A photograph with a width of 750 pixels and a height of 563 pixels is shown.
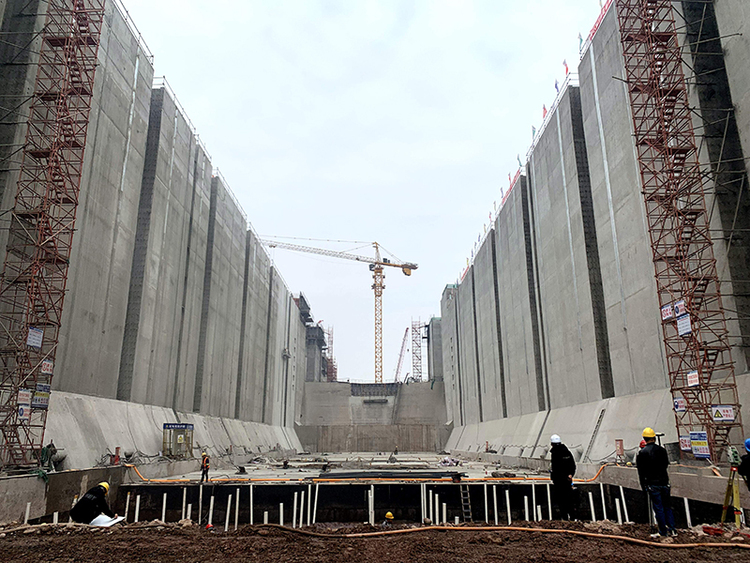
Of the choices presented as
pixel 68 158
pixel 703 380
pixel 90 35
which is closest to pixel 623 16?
pixel 703 380

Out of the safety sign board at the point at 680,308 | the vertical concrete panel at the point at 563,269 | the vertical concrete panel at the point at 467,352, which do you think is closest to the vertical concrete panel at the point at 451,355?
the vertical concrete panel at the point at 467,352

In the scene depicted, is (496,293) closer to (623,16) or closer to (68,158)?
(623,16)

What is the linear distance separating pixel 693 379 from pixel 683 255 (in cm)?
440

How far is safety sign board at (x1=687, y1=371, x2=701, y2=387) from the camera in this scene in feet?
62.9

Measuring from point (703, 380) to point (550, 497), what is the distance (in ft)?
23.0

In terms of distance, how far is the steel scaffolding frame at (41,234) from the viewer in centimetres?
1936

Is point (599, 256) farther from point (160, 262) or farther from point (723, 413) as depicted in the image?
point (160, 262)

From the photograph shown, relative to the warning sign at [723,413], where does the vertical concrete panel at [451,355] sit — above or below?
above

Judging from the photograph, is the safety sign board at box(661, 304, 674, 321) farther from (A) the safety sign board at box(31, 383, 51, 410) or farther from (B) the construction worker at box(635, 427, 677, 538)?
(A) the safety sign board at box(31, 383, 51, 410)

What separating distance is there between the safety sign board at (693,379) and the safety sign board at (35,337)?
901 inches

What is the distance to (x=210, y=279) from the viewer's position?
139ft

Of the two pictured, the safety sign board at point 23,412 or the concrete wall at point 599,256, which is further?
the concrete wall at point 599,256

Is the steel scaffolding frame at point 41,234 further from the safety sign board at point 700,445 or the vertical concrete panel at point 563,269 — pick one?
the vertical concrete panel at point 563,269

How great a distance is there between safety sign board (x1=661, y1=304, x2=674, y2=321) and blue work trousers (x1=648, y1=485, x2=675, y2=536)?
37.8 ft
